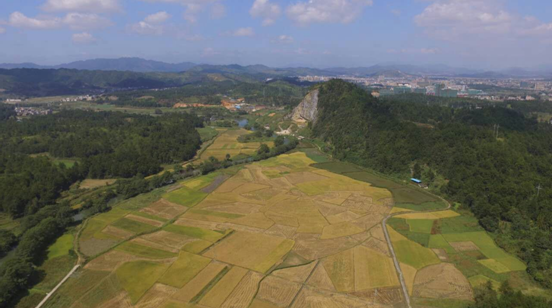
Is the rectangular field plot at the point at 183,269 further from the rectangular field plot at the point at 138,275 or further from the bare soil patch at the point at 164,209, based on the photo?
the bare soil patch at the point at 164,209

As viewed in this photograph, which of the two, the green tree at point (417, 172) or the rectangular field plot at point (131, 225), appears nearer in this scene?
the rectangular field plot at point (131, 225)

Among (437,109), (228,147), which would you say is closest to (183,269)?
(228,147)

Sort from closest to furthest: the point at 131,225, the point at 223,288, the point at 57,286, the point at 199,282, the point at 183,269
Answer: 1. the point at 223,288
2. the point at 57,286
3. the point at 199,282
4. the point at 183,269
5. the point at 131,225

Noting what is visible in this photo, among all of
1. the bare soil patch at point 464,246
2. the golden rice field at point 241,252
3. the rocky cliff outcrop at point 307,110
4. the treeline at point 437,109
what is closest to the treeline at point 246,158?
the golden rice field at point 241,252

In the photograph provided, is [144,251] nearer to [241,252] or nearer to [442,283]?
[241,252]

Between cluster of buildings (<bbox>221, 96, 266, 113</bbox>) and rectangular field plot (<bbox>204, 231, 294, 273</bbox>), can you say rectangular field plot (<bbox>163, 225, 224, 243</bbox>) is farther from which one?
cluster of buildings (<bbox>221, 96, 266, 113</bbox>)

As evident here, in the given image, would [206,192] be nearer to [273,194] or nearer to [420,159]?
[273,194]

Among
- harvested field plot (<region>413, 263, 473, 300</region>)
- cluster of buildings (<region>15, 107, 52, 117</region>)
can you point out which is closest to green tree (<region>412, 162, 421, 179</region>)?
harvested field plot (<region>413, 263, 473, 300</region>)
